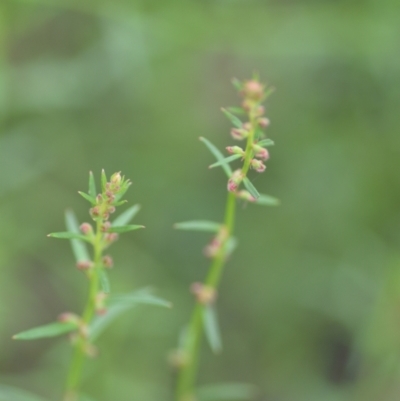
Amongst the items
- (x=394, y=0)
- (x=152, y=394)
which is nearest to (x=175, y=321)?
(x=152, y=394)

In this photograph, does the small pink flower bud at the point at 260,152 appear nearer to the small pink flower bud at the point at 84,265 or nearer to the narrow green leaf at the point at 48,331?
the small pink flower bud at the point at 84,265

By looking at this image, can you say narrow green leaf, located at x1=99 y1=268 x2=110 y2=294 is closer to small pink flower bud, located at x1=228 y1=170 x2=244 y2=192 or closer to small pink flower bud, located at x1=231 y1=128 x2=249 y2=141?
small pink flower bud, located at x1=228 y1=170 x2=244 y2=192

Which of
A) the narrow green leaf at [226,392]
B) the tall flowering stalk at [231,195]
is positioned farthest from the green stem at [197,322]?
the narrow green leaf at [226,392]

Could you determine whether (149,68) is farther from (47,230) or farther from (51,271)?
(51,271)

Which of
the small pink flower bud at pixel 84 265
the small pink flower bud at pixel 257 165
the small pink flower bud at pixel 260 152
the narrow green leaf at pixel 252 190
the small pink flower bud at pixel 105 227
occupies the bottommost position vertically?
the small pink flower bud at pixel 84 265

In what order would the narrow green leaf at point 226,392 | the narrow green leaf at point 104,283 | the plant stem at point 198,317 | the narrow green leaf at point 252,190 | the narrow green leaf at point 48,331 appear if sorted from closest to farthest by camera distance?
1. the narrow green leaf at point 252,190
2. the narrow green leaf at point 104,283
3. the narrow green leaf at point 48,331
4. the plant stem at point 198,317
5. the narrow green leaf at point 226,392
